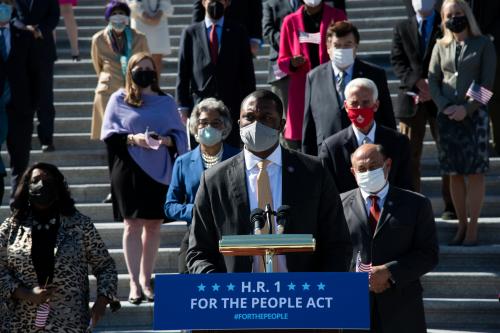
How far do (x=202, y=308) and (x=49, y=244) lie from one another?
9.83ft

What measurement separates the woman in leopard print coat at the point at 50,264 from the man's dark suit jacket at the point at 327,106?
7.90ft

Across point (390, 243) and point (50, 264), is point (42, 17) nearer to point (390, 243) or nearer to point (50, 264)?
point (50, 264)

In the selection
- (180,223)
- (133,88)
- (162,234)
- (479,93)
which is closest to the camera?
(133,88)

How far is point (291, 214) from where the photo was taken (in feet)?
19.6

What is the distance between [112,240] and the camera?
11273mm

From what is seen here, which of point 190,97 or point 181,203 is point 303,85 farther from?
point 181,203

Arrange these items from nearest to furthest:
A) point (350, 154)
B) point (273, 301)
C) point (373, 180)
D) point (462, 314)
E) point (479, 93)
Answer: point (273, 301) < point (373, 180) < point (350, 154) < point (462, 314) < point (479, 93)

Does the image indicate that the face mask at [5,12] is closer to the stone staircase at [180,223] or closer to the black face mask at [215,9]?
the stone staircase at [180,223]

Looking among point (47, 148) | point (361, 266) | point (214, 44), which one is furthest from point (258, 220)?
point (47, 148)

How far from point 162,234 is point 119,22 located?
2268mm

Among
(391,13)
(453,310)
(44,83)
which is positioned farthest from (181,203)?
(391,13)

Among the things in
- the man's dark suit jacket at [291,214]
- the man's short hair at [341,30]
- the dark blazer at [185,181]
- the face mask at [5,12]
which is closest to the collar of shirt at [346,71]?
the man's short hair at [341,30]

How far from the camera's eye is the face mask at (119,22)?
12141mm

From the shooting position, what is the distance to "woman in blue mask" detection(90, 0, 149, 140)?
12148mm
